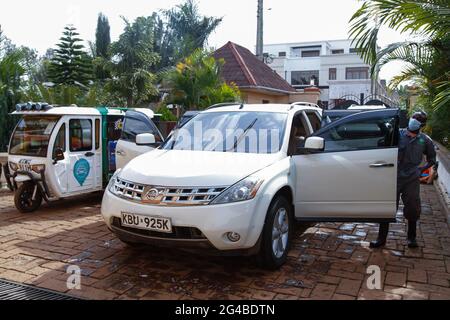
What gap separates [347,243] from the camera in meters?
5.26

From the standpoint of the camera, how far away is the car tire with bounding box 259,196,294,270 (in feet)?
13.1

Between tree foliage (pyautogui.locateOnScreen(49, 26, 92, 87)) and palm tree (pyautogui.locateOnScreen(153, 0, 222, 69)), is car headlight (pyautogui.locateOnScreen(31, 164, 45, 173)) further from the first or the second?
palm tree (pyautogui.locateOnScreen(153, 0, 222, 69))

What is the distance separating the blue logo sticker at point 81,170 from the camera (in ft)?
22.2

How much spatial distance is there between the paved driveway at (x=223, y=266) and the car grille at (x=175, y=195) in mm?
790

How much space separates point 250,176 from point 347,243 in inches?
82.0

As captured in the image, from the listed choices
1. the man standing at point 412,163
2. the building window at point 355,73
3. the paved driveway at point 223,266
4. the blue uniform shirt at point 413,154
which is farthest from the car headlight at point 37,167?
the building window at point 355,73

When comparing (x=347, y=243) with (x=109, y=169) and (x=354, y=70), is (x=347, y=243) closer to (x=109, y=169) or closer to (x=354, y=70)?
(x=109, y=169)

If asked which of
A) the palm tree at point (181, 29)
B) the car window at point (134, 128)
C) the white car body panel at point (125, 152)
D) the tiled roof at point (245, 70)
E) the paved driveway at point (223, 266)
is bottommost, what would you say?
the paved driveway at point (223, 266)

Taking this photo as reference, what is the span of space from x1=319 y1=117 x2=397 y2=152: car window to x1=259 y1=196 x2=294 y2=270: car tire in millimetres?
919

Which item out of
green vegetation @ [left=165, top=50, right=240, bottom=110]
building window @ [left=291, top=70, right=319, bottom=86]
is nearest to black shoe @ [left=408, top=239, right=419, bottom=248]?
green vegetation @ [left=165, top=50, right=240, bottom=110]

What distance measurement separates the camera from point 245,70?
1852cm

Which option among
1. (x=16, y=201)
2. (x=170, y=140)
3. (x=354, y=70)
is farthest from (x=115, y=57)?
(x=354, y=70)

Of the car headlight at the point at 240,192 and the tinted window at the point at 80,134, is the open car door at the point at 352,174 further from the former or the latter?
the tinted window at the point at 80,134

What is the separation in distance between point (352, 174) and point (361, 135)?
21.5 inches
